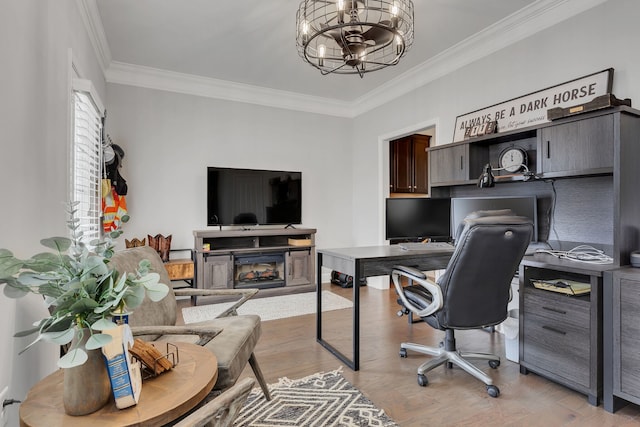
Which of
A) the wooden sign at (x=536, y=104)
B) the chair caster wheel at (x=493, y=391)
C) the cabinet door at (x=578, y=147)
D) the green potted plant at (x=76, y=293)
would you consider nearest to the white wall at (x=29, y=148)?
the green potted plant at (x=76, y=293)

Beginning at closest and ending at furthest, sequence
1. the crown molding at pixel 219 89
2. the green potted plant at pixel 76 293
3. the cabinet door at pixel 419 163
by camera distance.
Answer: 1. the green potted plant at pixel 76 293
2. the crown molding at pixel 219 89
3. the cabinet door at pixel 419 163

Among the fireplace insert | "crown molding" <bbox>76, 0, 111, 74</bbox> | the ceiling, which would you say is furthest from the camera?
the fireplace insert

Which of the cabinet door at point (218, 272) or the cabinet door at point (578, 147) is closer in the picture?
the cabinet door at point (578, 147)

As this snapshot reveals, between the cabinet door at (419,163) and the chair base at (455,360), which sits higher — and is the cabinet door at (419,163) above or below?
above

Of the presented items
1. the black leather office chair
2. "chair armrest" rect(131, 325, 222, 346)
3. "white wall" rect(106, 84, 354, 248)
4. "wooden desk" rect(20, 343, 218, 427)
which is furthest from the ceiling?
"wooden desk" rect(20, 343, 218, 427)

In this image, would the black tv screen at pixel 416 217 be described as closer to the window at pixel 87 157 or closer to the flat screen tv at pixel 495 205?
the flat screen tv at pixel 495 205

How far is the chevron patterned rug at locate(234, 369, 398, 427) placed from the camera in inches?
73.2

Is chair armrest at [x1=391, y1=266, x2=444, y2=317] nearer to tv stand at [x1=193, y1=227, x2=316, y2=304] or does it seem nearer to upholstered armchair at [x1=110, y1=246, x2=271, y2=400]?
upholstered armchair at [x1=110, y1=246, x2=271, y2=400]

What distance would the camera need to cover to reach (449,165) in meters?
3.50

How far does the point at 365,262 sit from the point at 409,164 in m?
3.66

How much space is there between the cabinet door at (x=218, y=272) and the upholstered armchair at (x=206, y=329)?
209 centimetres

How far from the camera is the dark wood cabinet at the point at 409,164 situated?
5.58 meters

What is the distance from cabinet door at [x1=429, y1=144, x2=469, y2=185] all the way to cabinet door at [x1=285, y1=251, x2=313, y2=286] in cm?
208

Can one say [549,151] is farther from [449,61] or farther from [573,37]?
[449,61]
